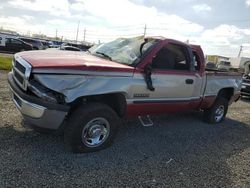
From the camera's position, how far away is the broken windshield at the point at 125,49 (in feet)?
16.8

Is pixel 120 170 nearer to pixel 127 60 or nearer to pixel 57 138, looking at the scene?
pixel 57 138

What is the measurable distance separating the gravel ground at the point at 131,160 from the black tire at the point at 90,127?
147 mm

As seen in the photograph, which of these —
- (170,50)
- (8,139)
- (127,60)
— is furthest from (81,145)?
(170,50)

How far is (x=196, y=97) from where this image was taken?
6.36m

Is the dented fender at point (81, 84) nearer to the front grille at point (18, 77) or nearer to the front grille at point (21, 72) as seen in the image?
the front grille at point (21, 72)

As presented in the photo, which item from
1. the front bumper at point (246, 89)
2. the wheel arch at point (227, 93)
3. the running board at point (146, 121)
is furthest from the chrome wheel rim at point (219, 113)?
the front bumper at point (246, 89)

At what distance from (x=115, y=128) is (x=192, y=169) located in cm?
136

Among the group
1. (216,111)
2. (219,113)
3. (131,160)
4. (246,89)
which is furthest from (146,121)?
(246,89)

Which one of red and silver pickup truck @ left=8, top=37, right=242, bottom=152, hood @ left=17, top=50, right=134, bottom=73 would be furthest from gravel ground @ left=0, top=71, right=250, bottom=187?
hood @ left=17, top=50, right=134, bottom=73

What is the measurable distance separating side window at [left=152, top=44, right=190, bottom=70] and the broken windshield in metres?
0.30

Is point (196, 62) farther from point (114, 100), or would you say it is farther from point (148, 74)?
point (114, 100)

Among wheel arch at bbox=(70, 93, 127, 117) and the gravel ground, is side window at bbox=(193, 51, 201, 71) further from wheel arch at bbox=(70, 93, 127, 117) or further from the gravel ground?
wheel arch at bbox=(70, 93, 127, 117)

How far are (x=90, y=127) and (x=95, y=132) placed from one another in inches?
5.5

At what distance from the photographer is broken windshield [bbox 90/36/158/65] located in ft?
Result: 16.8
